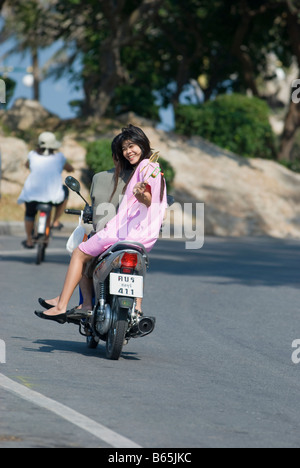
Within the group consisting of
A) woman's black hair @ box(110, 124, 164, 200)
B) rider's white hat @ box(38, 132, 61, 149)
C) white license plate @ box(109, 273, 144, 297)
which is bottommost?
white license plate @ box(109, 273, 144, 297)

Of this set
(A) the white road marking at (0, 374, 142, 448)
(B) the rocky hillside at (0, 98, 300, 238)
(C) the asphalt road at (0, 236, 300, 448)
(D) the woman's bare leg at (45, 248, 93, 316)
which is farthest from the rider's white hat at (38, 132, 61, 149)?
(B) the rocky hillside at (0, 98, 300, 238)

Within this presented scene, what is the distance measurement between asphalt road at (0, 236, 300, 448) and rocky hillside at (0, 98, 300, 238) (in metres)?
12.6

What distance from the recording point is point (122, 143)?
8.41m

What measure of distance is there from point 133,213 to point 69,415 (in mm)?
2448

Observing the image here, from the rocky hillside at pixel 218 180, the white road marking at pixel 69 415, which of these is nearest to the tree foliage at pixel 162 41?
the rocky hillside at pixel 218 180

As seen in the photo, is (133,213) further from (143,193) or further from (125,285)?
(125,285)

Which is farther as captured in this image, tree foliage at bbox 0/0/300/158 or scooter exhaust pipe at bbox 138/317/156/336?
tree foliage at bbox 0/0/300/158

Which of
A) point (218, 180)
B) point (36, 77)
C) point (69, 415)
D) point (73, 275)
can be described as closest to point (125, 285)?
point (73, 275)

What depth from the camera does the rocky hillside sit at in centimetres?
2744

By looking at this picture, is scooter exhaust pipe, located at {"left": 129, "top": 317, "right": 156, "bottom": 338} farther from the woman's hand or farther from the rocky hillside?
the rocky hillside

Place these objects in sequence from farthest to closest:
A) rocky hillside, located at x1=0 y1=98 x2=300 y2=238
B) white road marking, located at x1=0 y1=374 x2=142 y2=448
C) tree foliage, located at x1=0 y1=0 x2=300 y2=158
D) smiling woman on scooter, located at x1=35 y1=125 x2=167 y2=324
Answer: tree foliage, located at x1=0 y1=0 x2=300 y2=158 < rocky hillside, located at x1=0 y1=98 x2=300 y2=238 < smiling woman on scooter, located at x1=35 y1=125 x2=167 y2=324 < white road marking, located at x1=0 y1=374 x2=142 y2=448

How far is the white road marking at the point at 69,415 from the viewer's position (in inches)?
219

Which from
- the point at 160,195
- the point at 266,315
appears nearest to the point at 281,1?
the point at 266,315

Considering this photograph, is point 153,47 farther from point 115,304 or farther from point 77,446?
point 77,446
